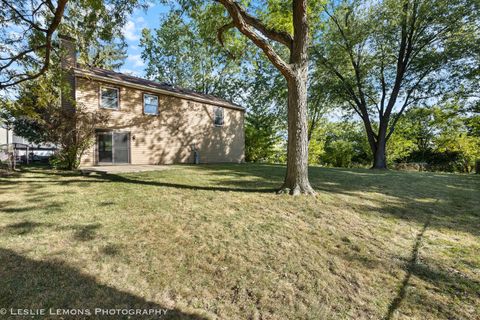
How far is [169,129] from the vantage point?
541 inches

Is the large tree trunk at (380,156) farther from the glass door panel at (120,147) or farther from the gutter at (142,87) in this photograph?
the glass door panel at (120,147)

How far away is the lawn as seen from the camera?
2.23m

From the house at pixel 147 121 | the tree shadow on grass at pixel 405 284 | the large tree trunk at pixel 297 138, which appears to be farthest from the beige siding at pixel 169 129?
the tree shadow on grass at pixel 405 284

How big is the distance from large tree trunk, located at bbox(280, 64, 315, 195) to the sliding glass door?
9610 millimetres

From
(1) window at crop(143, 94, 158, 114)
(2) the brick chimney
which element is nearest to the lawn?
(2) the brick chimney

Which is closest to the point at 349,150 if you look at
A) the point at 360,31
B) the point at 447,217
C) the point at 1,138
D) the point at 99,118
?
the point at 360,31

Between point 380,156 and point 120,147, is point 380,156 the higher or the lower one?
the lower one

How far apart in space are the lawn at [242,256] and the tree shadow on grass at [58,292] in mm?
12

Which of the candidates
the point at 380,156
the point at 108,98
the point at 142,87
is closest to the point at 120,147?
the point at 108,98

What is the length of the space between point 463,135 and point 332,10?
17011 millimetres

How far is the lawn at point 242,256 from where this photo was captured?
87.9 inches

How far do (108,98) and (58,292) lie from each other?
11.1m

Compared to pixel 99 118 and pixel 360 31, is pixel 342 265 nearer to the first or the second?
pixel 99 118

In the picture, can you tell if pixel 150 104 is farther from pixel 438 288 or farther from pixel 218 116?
pixel 438 288
